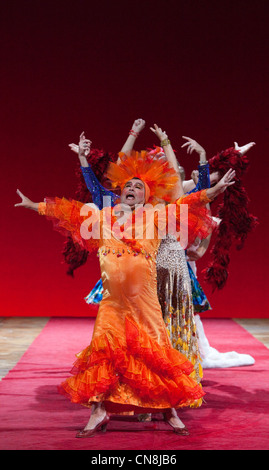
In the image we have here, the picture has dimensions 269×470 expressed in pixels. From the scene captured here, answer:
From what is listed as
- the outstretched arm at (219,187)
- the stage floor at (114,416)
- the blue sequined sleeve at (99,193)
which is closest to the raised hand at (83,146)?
the blue sequined sleeve at (99,193)

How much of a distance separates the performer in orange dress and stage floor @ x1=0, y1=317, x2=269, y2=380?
1.36 meters

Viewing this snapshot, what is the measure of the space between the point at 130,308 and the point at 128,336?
13 centimetres

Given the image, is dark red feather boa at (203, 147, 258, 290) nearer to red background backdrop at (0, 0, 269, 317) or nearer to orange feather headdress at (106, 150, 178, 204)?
orange feather headdress at (106, 150, 178, 204)

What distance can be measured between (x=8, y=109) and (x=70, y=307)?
2.29m

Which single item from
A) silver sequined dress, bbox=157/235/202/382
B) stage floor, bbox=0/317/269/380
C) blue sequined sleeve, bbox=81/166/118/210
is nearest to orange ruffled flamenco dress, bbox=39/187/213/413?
silver sequined dress, bbox=157/235/202/382

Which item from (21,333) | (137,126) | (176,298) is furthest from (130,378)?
(21,333)

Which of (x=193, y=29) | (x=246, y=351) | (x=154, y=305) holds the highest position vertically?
(x=193, y=29)

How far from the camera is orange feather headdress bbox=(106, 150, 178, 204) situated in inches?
122

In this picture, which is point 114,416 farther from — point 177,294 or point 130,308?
point 177,294

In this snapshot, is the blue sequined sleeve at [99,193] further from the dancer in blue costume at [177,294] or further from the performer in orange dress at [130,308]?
the performer in orange dress at [130,308]

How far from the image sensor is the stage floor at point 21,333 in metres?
4.65

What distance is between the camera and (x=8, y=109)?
23.6 feet
